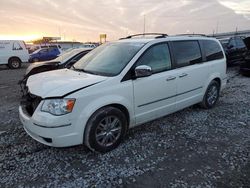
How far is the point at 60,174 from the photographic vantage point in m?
2.97

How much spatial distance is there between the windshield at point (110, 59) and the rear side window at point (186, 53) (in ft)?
2.81

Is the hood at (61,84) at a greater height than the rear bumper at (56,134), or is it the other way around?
the hood at (61,84)

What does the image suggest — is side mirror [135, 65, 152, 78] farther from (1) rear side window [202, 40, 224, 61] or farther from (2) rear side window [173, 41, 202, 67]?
(1) rear side window [202, 40, 224, 61]

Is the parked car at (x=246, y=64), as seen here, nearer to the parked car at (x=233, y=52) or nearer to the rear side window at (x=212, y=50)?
the parked car at (x=233, y=52)

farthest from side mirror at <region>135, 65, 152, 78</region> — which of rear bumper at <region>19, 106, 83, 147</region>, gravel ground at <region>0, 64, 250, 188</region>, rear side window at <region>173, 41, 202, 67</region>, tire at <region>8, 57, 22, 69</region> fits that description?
tire at <region>8, 57, 22, 69</region>

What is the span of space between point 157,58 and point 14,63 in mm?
14977

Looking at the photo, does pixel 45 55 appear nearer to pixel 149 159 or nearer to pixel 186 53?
pixel 186 53

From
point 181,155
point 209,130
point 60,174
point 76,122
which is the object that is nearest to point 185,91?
point 209,130

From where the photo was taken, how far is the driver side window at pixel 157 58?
3818mm

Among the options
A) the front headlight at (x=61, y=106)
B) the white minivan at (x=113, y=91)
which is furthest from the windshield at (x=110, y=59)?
the front headlight at (x=61, y=106)

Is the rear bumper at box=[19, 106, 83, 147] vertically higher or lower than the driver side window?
lower

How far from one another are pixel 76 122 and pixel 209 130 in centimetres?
263

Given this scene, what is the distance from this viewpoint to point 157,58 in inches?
158

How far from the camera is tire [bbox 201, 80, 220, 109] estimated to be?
5241 millimetres
